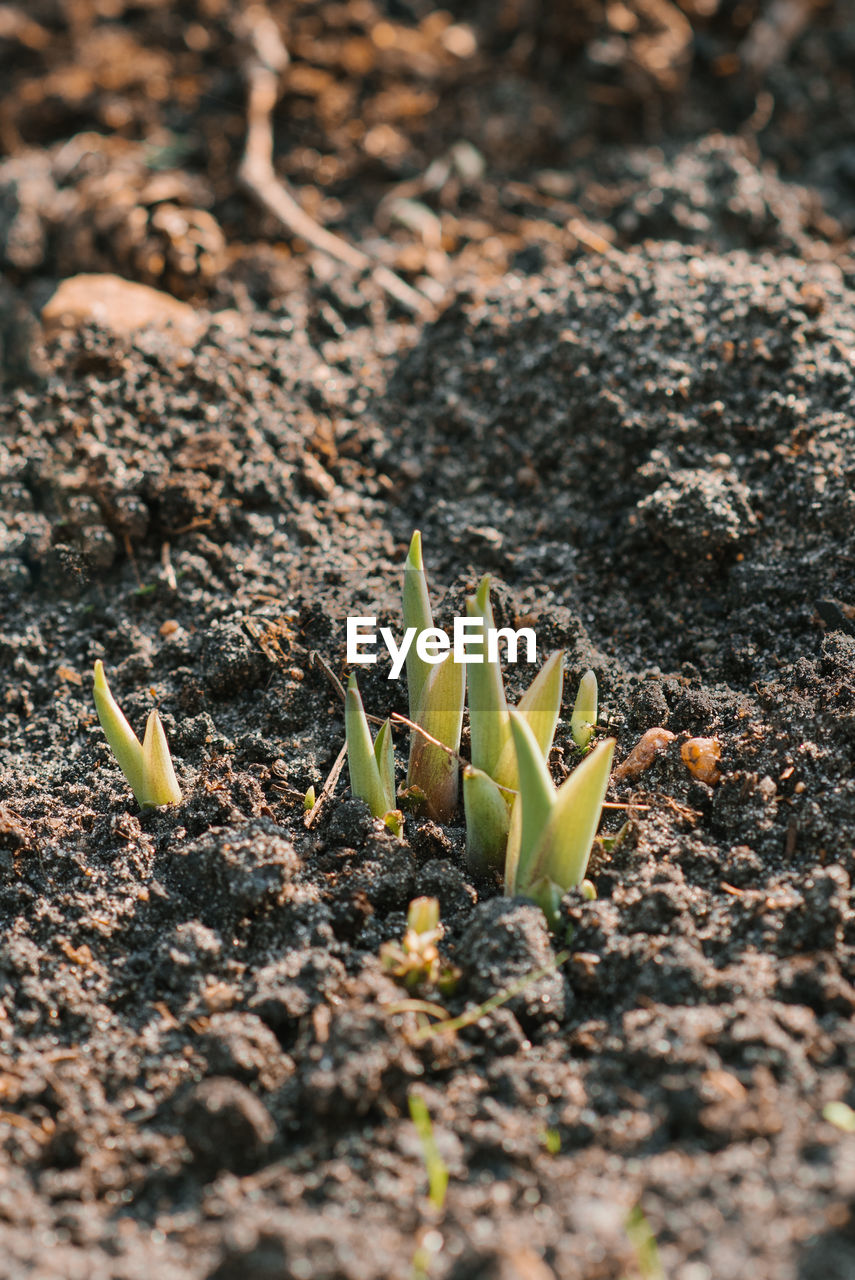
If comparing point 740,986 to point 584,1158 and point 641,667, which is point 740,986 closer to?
point 584,1158

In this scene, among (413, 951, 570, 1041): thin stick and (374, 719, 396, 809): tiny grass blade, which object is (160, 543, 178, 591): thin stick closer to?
(374, 719, 396, 809): tiny grass blade

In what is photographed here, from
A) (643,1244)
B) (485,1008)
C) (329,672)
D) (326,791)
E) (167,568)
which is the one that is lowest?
(643,1244)

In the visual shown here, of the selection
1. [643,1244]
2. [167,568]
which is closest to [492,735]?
[643,1244]

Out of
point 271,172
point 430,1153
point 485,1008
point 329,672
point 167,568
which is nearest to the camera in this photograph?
point 430,1153

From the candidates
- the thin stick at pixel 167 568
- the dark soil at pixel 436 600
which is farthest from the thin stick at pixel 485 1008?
the thin stick at pixel 167 568

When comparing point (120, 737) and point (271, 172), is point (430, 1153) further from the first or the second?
point (271, 172)

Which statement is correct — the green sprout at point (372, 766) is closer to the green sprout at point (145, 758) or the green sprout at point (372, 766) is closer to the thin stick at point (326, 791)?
the thin stick at point (326, 791)

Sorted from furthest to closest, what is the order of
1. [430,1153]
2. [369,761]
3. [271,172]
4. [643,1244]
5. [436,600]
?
[271,172] < [436,600] < [369,761] < [430,1153] < [643,1244]
